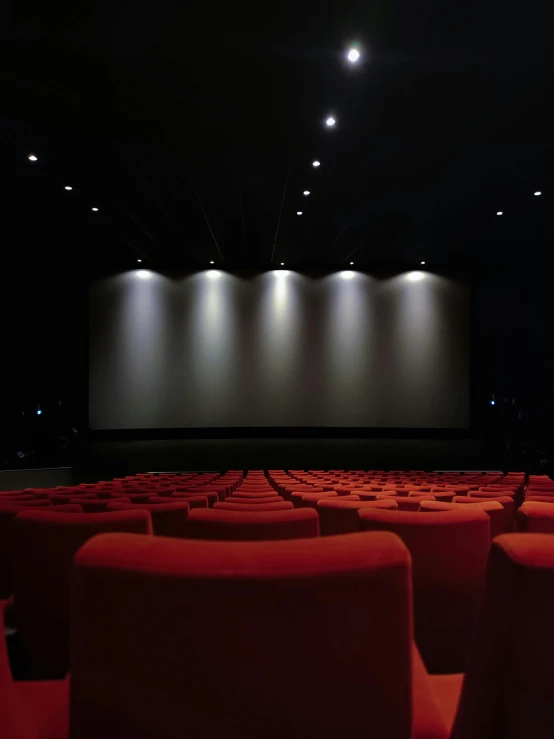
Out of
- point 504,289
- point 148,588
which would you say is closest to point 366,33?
point 148,588

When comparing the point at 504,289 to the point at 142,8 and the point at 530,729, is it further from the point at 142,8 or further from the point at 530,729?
the point at 530,729

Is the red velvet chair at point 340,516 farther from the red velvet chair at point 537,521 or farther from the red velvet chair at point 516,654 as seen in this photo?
the red velvet chair at point 516,654

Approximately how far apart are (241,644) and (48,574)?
1.22 metres

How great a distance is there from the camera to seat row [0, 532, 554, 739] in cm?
66

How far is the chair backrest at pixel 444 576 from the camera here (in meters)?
1.57

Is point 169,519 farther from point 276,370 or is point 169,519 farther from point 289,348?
point 289,348

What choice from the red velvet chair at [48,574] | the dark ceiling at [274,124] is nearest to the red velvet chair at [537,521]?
the red velvet chair at [48,574]

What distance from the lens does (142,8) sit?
20.9ft

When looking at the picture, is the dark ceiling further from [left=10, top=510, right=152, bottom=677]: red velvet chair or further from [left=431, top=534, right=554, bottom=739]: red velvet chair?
[left=431, top=534, right=554, bottom=739]: red velvet chair

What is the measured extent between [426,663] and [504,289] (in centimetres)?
1562

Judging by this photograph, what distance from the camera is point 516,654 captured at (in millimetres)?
713

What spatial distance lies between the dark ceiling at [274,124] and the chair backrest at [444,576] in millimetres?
6498

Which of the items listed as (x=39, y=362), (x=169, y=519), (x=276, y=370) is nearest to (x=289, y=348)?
(x=276, y=370)

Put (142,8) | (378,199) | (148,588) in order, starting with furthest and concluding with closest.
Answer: (378,199)
(142,8)
(148,588)
